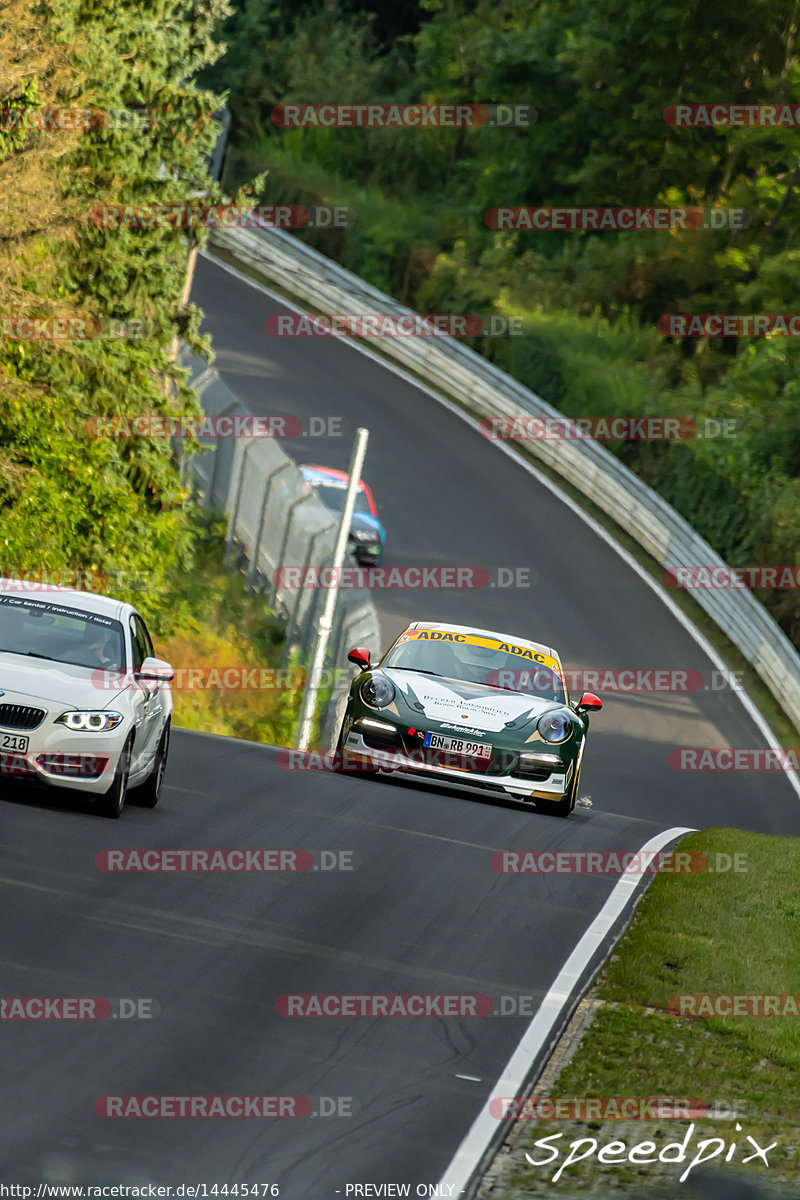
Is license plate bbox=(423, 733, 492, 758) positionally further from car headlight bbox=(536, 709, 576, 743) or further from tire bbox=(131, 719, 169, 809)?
tire bbox=(131, 719, 169, 809)

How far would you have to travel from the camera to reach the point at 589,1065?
8461 millimetres

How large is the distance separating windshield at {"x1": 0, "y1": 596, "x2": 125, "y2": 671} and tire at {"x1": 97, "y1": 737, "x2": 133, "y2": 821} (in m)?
0.82

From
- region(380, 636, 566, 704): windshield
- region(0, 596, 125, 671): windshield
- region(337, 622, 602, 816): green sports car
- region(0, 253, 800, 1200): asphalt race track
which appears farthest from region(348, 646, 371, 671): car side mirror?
region(0, 596, 125, 671): windshield

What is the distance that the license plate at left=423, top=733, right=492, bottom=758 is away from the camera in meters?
15.0

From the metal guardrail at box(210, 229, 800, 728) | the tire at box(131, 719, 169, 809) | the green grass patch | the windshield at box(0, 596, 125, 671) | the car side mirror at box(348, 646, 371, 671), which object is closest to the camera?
the green grass patch

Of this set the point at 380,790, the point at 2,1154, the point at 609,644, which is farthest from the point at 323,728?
the point at 2,1154

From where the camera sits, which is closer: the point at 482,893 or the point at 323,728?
the point at 482,893

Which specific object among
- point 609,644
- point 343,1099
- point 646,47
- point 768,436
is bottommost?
point 609,644

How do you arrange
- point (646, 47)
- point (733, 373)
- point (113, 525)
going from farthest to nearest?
1. point (646, 47)
2. point (733, 373)
3. point (113, 525)

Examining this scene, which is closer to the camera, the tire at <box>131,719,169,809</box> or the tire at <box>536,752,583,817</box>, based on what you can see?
the tire at <box>131,719,169,809</box>

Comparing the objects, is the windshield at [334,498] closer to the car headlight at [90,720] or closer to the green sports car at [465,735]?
the green sports car at [465,735]

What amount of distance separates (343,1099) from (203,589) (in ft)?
82.7

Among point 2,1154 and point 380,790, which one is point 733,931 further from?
point 2,1154

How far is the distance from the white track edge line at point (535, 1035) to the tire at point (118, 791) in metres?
3.55
